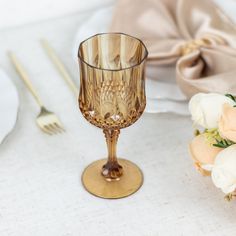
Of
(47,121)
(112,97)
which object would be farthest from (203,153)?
(47,121)

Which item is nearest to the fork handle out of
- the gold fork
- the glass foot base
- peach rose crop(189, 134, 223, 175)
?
the gold fork

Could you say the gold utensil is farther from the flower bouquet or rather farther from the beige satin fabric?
the flower bouquet

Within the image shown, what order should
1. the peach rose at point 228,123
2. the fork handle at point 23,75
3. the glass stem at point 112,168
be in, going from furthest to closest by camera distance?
the fork handle at point 23,75 → the glass stem at point 112,168 → the peach rose at point 228,123

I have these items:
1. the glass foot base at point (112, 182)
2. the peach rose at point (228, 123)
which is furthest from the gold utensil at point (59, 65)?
the peach rose at point (228, 123)

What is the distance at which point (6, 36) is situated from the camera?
3.55ft

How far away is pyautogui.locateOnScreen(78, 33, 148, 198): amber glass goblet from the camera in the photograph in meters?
0.71

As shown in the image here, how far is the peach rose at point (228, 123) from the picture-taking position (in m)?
0.66

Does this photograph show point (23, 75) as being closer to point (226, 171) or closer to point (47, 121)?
point (47, 121)

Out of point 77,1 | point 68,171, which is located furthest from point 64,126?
point 77,1

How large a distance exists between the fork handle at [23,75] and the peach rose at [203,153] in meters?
0.27

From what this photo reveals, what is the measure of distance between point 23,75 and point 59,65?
0.21ft

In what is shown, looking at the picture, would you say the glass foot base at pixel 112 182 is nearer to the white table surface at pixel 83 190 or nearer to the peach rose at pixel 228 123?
the white table surface at pixel 83 190

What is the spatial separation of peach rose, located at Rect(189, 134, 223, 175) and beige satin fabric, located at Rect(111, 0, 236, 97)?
0.43 ft

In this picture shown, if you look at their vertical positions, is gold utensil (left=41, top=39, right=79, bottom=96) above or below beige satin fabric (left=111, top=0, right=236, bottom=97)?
below
